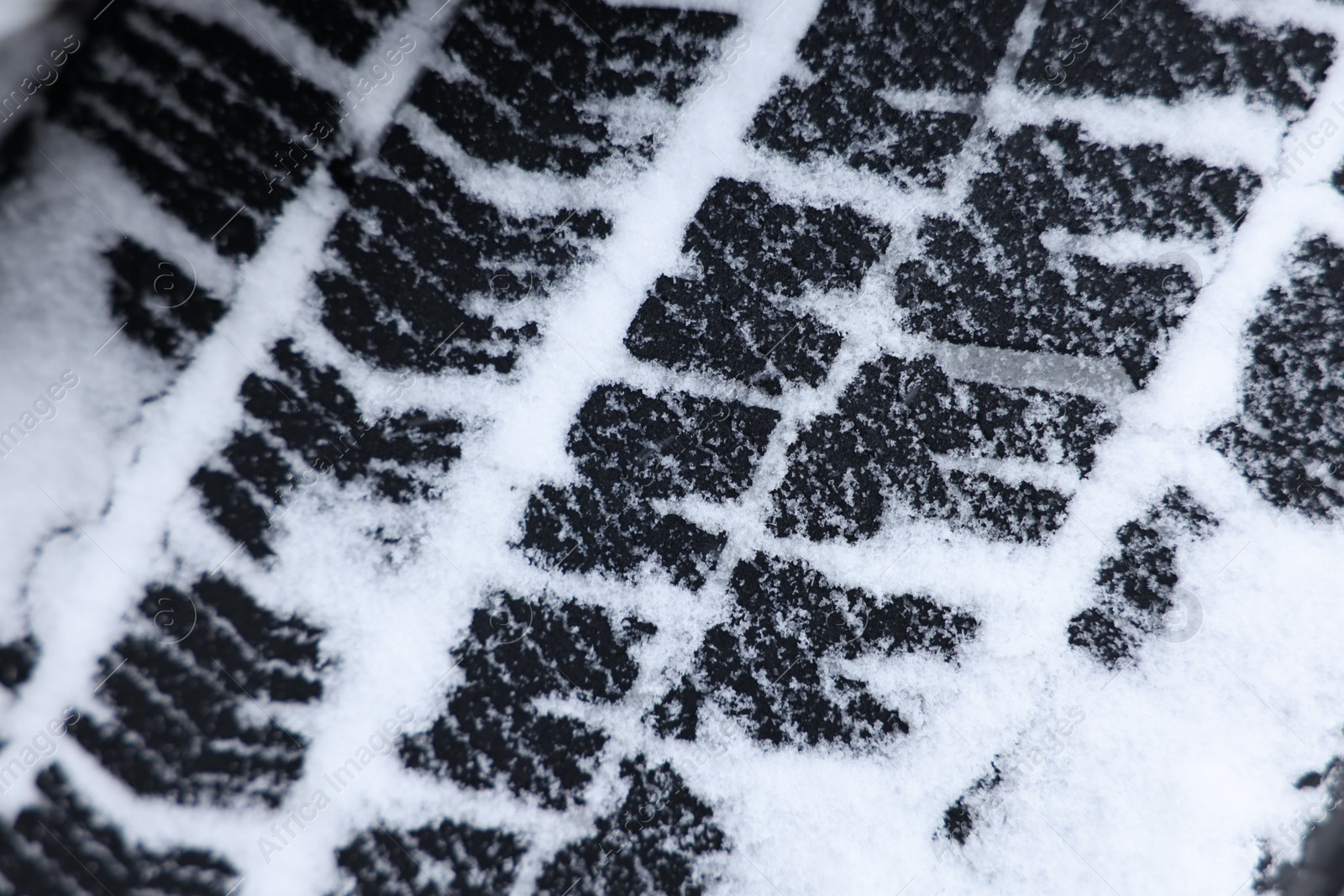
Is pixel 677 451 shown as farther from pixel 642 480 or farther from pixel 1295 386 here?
pixel 1295 386

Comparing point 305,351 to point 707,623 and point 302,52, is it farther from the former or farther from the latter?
point 707,623

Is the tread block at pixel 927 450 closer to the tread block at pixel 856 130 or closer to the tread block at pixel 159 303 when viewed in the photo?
the tread block at pixel 856 130

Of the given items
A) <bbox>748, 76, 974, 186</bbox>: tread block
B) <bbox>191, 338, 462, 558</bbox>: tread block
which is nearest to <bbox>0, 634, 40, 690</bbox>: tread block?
<bbox>191, 338, 462, 558</bbox>: tread block

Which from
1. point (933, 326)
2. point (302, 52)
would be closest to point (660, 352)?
point (933, 326)

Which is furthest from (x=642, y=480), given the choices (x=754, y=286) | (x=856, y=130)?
(x=856, y=130)

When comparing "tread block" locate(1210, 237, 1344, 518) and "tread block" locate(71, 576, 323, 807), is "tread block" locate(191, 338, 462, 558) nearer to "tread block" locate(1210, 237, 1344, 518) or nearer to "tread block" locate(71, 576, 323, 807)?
"tread block" locate(71, 576, 323, 807)

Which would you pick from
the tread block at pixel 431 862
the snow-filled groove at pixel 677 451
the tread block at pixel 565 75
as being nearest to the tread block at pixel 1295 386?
the snow-filled groove at pixel 677 451
